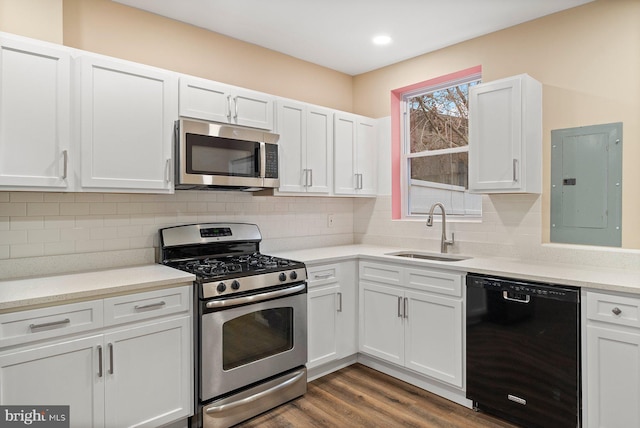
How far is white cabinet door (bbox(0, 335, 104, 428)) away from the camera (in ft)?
5.84

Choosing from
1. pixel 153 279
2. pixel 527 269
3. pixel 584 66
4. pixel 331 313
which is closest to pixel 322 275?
pixel 331 313

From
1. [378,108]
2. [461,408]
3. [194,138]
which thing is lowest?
[461,408]

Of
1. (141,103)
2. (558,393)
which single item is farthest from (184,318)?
(558,393)

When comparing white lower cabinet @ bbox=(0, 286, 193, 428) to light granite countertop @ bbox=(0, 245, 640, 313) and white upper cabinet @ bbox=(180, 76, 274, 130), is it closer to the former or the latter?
light granite countertop @ bbox=(0, 245, 640, 313)

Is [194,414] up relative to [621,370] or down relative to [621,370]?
down

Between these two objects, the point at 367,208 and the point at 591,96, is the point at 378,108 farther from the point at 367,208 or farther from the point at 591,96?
the point at 591,96

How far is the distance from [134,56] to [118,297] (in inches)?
67.4

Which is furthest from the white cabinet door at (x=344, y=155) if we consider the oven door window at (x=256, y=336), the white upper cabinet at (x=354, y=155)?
the oven door window at (x=256, y=336)

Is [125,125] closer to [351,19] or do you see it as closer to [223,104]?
[223,104]

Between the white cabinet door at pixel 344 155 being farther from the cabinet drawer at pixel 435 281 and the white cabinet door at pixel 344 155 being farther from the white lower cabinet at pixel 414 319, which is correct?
the cabinet drawer at pixel 435 281

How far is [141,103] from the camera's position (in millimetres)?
2447

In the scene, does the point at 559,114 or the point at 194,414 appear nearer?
the point at 194,414

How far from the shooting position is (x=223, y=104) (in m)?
2.82

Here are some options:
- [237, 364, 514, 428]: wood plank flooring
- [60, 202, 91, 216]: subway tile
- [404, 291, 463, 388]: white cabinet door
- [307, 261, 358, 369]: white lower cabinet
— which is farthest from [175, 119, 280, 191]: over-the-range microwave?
[237, 364, 514, 428]: wood plank flooring
